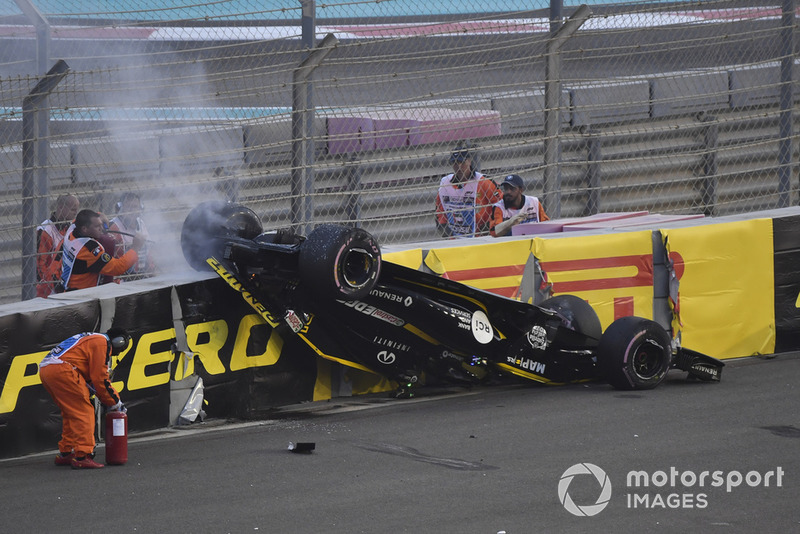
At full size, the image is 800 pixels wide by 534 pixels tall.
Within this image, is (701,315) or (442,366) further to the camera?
(701,315)

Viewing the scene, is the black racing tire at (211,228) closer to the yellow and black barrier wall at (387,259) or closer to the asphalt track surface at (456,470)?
the yellow and black barrier wall at (387,259)

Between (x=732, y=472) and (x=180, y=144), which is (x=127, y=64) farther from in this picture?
(x=732, y=472)

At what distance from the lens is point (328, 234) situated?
7090 mm

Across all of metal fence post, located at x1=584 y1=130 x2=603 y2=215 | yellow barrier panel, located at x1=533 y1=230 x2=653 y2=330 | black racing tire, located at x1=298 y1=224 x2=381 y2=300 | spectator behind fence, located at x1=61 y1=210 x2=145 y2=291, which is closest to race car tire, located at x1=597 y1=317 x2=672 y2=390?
yellow barrier panel, located at x1=533 y1=230 x2=653 y2=330

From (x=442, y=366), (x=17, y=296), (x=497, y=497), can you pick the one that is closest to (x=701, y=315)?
(x=442, y=366)

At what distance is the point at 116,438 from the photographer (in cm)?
639

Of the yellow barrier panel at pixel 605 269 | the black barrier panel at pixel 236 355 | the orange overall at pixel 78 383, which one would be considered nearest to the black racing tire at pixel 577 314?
the yellow barrier panel at pixel 605 269

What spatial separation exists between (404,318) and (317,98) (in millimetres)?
1975

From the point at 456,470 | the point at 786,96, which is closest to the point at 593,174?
the point at 786,96

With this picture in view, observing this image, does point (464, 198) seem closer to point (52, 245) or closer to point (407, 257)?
point (407, 257)

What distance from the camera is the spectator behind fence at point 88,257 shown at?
8234 mm

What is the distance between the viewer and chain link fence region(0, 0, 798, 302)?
26.0 ft

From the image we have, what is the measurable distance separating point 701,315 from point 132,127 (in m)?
4.84

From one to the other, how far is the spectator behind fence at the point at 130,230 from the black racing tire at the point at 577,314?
3.03m
